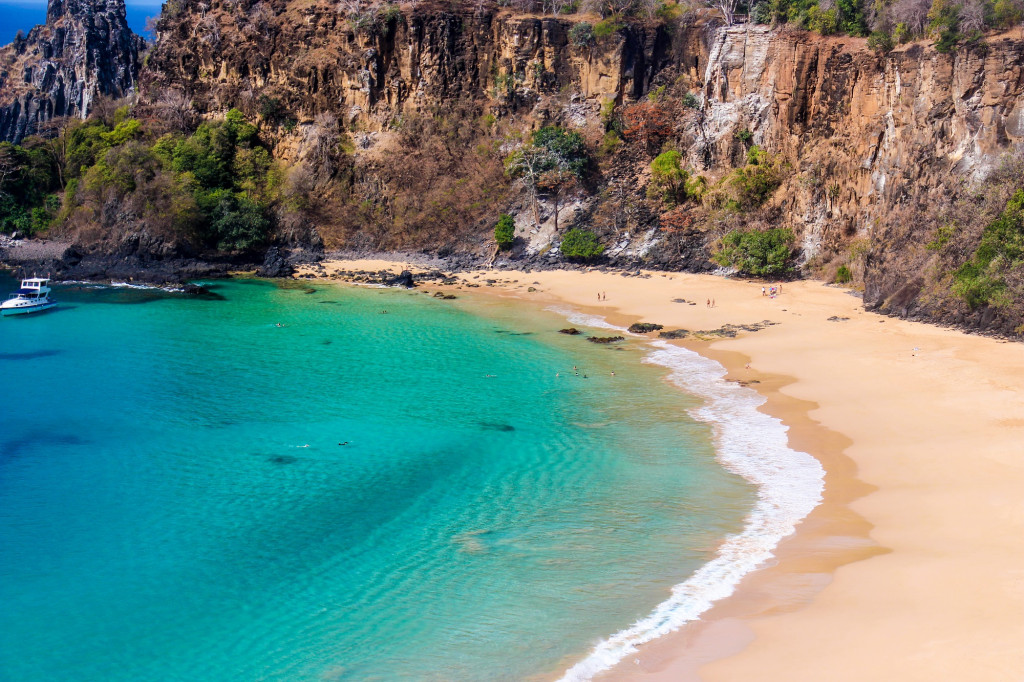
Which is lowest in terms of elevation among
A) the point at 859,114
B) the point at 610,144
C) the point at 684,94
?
the point at 610,144

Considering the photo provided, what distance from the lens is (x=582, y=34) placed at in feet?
165

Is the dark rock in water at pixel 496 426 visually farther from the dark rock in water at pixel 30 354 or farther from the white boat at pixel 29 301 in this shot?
the white boat at pixel 29 301

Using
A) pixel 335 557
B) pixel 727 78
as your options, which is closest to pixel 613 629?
pixel 335 557

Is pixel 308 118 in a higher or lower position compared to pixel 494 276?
higher

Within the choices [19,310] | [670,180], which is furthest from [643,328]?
[19,310]

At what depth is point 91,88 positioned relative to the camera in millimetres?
73125

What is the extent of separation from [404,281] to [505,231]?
736 centimetres

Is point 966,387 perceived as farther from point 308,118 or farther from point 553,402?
point 308,118

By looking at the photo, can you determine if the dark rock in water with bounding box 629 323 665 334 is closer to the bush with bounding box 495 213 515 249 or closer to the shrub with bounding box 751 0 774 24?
the bush with bounding box 495 213 515 249

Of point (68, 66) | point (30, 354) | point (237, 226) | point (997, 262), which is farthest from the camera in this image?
point (68, 66)

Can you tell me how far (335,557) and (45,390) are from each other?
15.7 meters

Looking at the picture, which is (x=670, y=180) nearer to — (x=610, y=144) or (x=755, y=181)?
(x=755, y=181)

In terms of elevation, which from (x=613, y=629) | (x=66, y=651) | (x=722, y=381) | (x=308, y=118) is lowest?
(x=66, y=651)

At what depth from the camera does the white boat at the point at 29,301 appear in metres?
36.2
